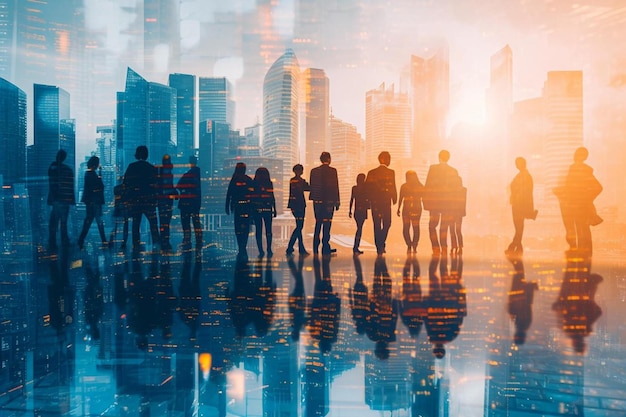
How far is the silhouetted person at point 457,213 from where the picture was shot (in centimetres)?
738

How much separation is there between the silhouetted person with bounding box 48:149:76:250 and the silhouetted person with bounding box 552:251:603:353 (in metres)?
7.97

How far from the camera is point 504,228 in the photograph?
820cm

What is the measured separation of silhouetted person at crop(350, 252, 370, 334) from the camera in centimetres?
300

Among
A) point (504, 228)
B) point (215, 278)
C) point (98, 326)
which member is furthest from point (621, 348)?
point (504, 228)

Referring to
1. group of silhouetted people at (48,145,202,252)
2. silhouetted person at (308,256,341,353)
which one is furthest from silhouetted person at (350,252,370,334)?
group of silhouetted people at (48,145,202,252)

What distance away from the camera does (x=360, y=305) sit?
11.9 ft

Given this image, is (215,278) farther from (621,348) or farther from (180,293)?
(621,348)

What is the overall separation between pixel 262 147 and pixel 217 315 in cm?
1026

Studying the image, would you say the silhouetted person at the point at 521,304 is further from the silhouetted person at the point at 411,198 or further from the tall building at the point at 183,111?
the tall building at the point at 183,111

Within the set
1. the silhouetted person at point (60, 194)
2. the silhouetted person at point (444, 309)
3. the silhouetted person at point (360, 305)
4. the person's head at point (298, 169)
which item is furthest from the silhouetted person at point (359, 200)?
the silhouetted person at point (60, 194)

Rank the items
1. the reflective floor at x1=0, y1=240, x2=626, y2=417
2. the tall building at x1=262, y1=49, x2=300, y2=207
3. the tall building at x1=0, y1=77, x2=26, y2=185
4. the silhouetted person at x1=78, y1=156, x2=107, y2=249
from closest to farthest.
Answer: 1. the reflective floor at x1=0, y1=240, x2=626, y2=417
2. the silhouetted person at x1=78, y1=156, x2=107, y2=249
3. the tall building at x1=0, y1=77, x2=26, y2=185
4. the tall building at x1=262, y1=49, x2=300, y2=207

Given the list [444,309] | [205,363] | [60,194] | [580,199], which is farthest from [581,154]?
[60,194]

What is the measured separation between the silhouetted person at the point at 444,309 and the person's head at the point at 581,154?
3.18 m

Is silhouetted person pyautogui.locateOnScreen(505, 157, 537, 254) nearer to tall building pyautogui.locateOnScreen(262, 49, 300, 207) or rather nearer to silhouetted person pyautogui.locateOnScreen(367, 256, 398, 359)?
silhouetted person pyautogui.locateOnScreen(367, 256, 398, 359)
